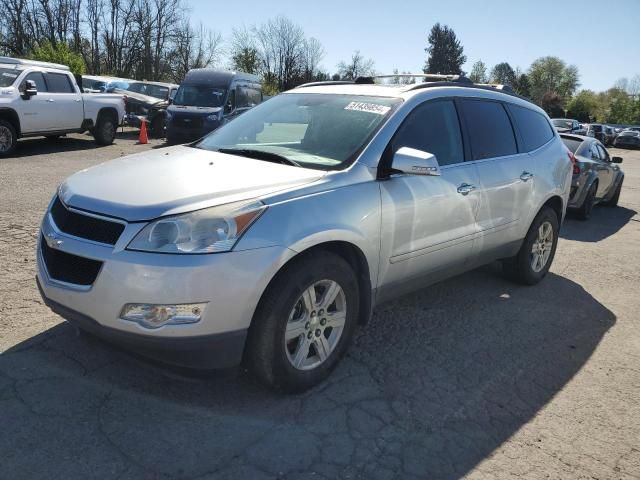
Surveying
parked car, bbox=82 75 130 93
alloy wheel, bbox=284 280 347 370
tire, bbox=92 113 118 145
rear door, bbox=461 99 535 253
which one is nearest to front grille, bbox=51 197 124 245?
alloy wheel, bbox=284 280 347 370

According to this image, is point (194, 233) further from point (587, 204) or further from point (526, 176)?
point (587, 204)

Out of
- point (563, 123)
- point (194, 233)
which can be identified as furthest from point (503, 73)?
point (194, 233)

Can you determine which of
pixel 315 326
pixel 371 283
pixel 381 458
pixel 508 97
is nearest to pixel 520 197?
pixel 508 97

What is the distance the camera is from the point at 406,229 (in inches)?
144

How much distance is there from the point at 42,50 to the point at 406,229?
31614 mm

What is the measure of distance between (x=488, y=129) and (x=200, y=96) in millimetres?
13833

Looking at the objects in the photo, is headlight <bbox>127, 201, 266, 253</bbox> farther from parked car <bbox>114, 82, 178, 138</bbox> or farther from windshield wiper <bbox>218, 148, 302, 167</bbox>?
parked car <bbox>114, 82, 178, 138</bbox>

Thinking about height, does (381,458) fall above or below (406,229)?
below

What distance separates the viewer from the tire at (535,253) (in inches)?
209

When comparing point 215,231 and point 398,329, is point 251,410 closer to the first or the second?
point 215,231

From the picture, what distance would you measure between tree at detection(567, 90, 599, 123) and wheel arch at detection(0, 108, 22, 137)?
73.6 m

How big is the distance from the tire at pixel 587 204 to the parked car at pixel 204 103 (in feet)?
32.1

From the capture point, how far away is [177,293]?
2.64m

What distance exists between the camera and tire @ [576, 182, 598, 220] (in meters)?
9.55
